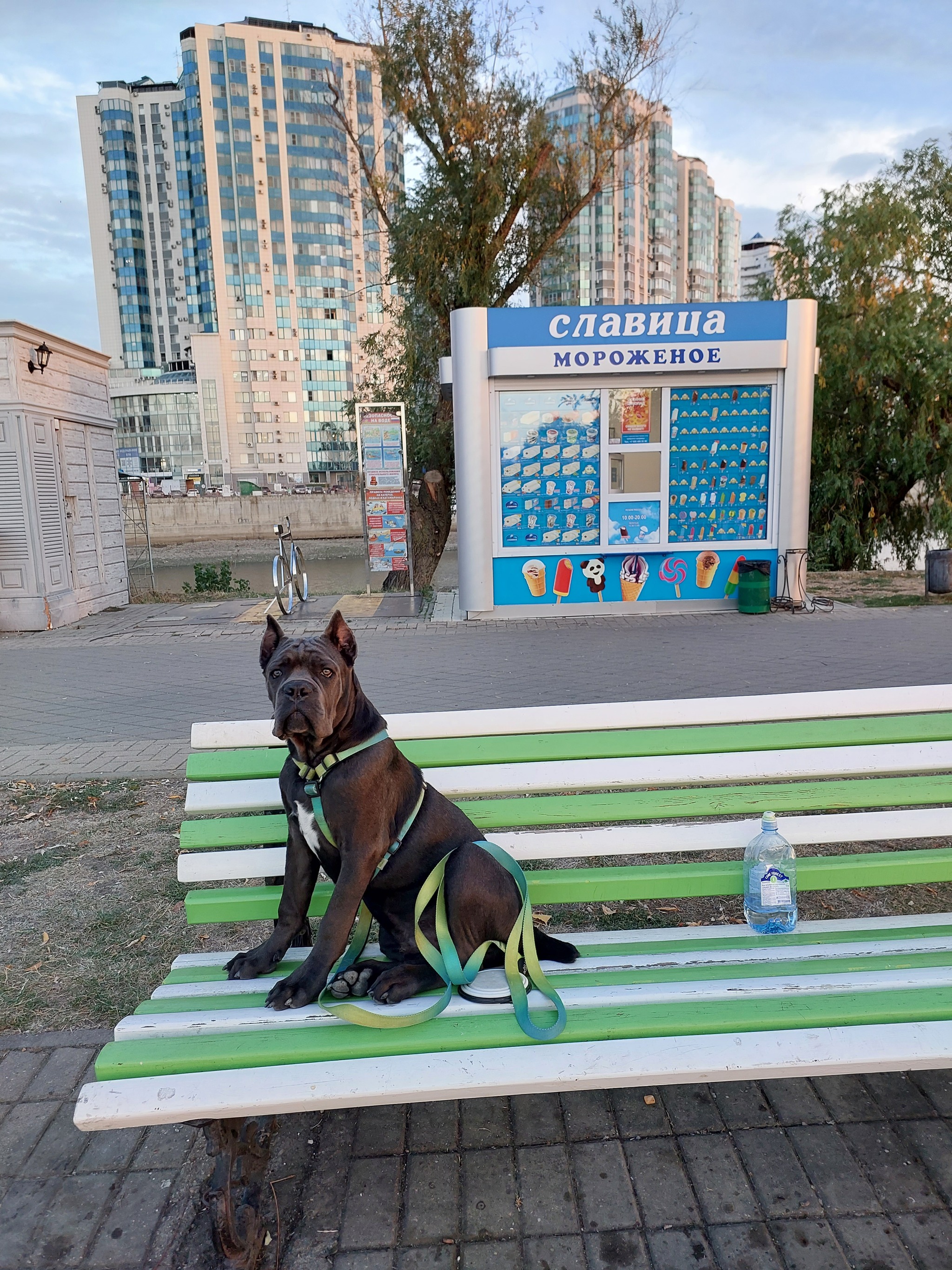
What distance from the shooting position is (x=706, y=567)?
11.5 meters

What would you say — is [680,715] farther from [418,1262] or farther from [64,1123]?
[64,1123]

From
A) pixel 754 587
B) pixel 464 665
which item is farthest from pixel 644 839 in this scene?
pixel 754 587

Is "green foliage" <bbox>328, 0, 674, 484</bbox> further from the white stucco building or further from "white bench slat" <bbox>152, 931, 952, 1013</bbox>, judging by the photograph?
"white bench slat" <bbox>152, 931, 952, 1013</bbox>

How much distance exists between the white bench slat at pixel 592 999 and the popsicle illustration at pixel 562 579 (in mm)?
9336

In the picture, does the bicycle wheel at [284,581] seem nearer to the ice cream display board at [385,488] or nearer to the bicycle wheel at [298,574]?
the bicycle wheel at [298,574]

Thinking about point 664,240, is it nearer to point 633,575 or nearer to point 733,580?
point 733,580

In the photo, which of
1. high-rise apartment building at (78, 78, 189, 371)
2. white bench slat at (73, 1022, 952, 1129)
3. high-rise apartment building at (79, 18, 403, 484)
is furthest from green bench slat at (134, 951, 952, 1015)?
high-rise apartment building at (78, 78, 189, 371)

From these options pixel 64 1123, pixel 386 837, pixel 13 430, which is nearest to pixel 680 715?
pixel 386 837

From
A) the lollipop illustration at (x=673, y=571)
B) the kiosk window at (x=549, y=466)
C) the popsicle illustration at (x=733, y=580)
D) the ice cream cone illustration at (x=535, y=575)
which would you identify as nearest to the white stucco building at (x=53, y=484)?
the kiosk window at (x=549, y=466)

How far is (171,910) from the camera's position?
12.1ft

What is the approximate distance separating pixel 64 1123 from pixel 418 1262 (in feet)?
3.71

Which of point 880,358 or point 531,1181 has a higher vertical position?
point 880,358

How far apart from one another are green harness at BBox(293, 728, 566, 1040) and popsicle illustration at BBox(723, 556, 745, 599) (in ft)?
32.2

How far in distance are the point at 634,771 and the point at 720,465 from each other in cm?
957
